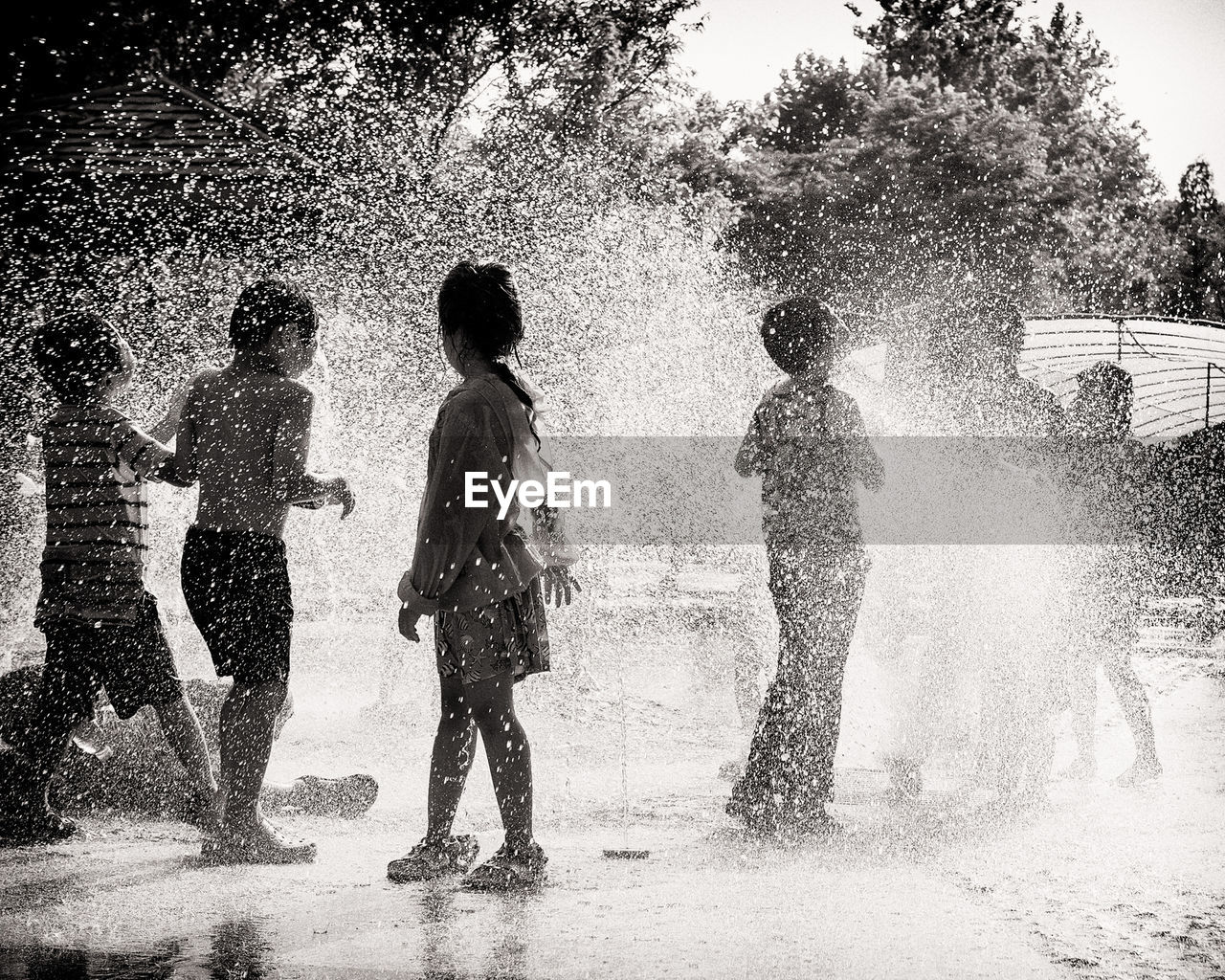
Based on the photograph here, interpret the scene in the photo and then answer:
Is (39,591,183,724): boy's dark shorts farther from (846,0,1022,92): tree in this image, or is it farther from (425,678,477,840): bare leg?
(846,0,1022,92): tree

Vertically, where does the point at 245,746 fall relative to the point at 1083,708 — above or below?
above

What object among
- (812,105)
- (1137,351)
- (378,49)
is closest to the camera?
(1137,351)

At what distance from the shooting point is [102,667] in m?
3.59

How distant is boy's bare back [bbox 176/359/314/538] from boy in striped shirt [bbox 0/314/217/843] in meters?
0.14

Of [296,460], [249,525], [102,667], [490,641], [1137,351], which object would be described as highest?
[1137,351]

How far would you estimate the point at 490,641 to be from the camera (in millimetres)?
3135

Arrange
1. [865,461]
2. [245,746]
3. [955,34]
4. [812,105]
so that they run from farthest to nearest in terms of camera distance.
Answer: [812,105] < [955,34] < [865,461] < [245,746]

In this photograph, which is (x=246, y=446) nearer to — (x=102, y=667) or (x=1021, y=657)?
(x=102, y=667)

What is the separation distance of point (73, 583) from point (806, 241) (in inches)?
697

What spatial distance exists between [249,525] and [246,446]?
9.2 inches

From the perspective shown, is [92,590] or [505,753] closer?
[505,753]

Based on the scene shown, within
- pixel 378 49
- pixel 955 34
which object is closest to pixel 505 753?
pixel 378 49

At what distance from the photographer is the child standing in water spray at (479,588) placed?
309 cm

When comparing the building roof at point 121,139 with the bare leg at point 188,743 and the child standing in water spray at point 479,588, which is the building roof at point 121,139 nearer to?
the bare leg at point 188,743
